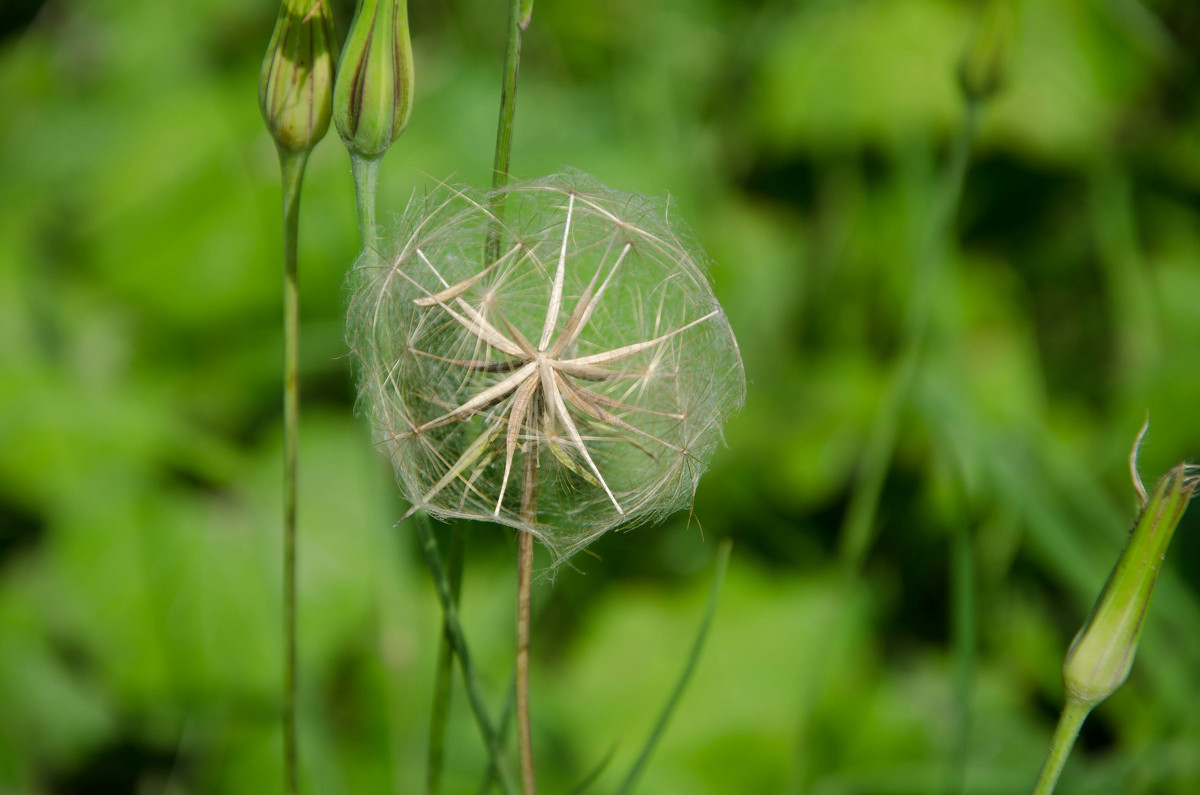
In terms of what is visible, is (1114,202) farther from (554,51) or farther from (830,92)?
(554,51)

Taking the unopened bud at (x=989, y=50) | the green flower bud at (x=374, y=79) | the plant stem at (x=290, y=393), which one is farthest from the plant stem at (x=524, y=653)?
the unopened bud at (x=989, y=50)

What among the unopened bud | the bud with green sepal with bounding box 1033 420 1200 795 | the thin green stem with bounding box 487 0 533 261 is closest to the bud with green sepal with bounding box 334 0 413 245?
the thin green stem with bounding box 487 0 533 261

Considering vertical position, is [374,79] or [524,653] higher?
[374,79]

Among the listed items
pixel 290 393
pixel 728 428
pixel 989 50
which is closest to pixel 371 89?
pixel 290 393

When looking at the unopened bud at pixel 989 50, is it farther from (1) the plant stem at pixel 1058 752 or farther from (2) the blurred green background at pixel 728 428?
(1) the plant stem at pixel 1058 752

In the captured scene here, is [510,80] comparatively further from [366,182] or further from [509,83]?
[366,182]

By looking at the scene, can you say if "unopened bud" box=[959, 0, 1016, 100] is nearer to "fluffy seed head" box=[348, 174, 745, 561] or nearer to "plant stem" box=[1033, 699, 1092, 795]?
"fluffy seed head" box=[348, 174, 745, 561]

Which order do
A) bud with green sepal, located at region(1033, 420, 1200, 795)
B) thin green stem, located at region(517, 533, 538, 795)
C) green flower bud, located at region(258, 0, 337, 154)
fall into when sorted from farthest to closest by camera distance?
green flower bud, located at region(258, 0, 337, 154) < thin green stem, located at region(517, 533, 538, 795) < bud with green sepal, located at region(1033, 420, 1200, 795)

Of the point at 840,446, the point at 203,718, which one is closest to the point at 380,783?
the point at 203,718
